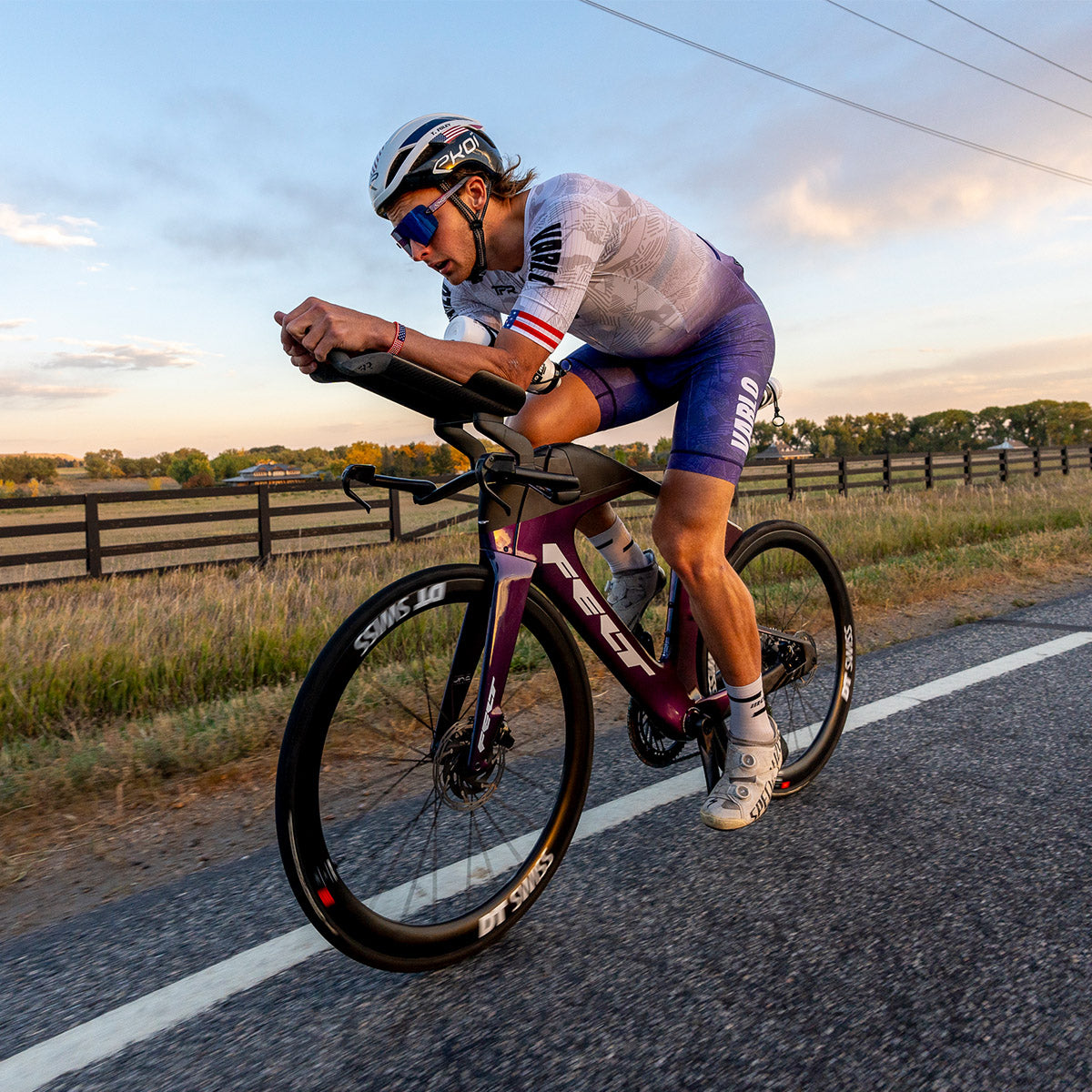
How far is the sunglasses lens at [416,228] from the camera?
2.15 metres

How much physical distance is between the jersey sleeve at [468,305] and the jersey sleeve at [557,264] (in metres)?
0.58

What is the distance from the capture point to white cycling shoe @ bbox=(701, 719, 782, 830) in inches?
96.7

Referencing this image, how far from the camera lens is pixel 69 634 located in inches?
206

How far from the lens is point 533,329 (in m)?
1.96

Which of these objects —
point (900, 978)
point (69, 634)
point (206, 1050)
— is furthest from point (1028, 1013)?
point (69, 634)

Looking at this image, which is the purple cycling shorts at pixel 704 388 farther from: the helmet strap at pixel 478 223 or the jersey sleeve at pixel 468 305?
the helmet strap at pixel 478 223

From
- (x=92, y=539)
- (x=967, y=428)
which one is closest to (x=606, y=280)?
(x=92, y=539)

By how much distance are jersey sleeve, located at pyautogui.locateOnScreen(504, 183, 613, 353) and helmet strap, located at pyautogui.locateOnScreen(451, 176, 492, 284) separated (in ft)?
0.62

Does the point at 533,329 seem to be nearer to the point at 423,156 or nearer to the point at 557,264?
the point at 557,264

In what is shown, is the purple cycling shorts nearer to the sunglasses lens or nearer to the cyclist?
the cyclist

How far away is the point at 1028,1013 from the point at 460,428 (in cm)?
172

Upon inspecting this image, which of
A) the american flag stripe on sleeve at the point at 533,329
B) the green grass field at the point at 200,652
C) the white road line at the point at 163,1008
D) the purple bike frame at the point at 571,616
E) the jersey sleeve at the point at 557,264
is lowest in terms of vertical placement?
the white road line at the point at 163,1008

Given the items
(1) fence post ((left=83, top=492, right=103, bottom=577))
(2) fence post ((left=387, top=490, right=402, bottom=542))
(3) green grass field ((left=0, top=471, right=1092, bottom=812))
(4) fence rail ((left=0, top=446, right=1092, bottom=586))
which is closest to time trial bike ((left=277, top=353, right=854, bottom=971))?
(3) green grass field ((left=0, top=471, right=1092, bottom=812))

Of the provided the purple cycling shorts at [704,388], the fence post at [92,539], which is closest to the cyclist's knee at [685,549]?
the purple cycling shorts at [704,388]
